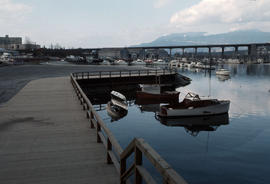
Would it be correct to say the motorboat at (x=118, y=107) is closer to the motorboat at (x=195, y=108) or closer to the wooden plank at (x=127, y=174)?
the motorboat at (x=195, y=108)

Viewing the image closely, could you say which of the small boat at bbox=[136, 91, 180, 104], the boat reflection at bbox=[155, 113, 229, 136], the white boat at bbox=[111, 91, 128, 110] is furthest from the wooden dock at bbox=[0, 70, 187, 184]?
the small boat at bbox=[136, 91, 180, 104]

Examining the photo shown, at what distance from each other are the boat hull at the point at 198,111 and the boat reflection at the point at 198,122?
0.42 metres

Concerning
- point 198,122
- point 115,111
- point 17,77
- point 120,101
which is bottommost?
point 198,122

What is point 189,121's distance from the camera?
81.2 feet

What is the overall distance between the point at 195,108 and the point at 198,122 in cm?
168

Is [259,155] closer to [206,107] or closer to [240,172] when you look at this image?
[240,172]

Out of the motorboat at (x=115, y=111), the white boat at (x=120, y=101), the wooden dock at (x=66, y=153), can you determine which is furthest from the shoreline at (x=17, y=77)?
the white boat at (x=120, y=101)

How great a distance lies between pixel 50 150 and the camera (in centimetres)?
863

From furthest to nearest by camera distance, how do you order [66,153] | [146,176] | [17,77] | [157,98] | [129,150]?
[17,77], [157,98], [66,153], [129,150], [146,176]

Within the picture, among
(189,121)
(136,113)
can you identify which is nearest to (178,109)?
(189,121)

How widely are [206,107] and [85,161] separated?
67.7ft

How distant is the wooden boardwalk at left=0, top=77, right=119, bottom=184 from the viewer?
21.5 ft

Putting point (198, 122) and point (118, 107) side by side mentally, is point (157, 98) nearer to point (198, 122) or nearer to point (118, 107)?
point (118, 107)

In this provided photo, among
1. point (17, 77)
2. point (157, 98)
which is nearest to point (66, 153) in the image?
point (157, 98)
